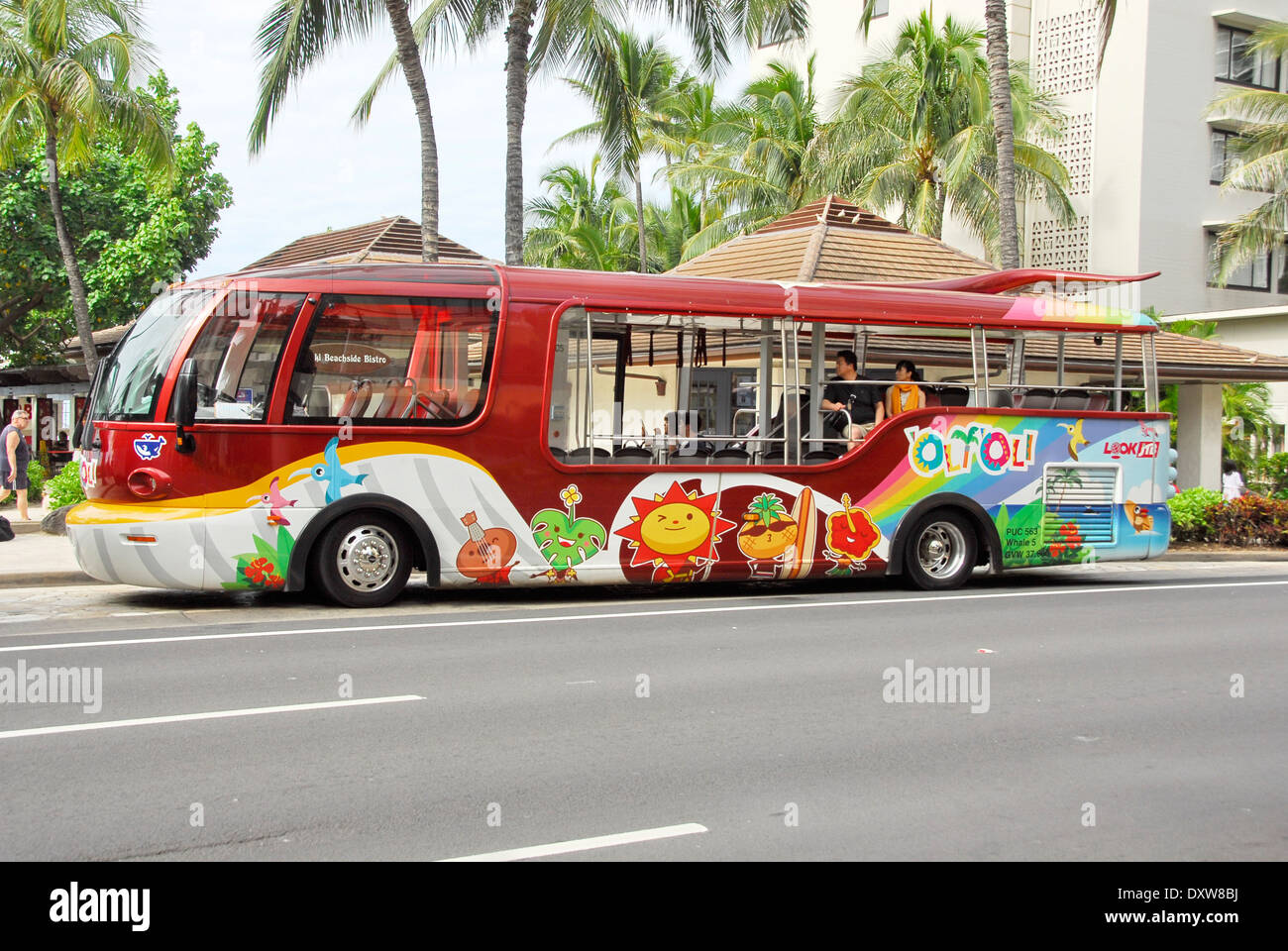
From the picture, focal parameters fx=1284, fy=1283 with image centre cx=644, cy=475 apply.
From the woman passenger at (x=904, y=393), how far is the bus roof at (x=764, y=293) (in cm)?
52

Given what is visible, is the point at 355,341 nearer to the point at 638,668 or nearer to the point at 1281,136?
the point at 638,668

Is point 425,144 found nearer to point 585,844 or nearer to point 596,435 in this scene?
point 596,435

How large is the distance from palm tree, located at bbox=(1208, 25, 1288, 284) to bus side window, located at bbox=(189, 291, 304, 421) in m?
27.8

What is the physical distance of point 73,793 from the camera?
18.7ft

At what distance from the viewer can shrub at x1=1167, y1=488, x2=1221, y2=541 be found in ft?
66.3

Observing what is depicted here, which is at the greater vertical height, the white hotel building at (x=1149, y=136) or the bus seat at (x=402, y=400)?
the white hotel building at (x=1149, y=136)

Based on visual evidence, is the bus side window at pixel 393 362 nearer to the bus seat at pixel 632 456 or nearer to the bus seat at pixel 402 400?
the bus seat at pixel 402 400

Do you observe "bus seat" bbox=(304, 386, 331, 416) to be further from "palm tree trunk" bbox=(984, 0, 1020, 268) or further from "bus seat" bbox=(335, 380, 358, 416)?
"palm tree trunk" bbox=(984, 0, 1020, 268)

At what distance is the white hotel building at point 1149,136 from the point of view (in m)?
36.2

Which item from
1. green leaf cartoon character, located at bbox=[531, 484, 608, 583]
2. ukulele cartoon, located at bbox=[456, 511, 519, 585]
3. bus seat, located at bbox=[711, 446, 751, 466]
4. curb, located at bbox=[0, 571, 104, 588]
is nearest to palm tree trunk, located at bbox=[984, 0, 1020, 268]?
bus seat, located at bbox=[711, 446, 751, 466]

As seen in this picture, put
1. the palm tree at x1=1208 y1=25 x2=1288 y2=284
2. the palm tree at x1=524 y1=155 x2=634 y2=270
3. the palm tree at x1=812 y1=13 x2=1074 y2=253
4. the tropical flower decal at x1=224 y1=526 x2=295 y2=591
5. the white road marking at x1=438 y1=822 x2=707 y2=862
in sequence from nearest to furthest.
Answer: the white road marking at x1=438 y1=822 x2=707 y2=862
the tropical flower decal at x1=224 y1=526 x2=295 y2=591
the palm tree at x1=1208 y1=25 x2=1288 y2=284
the palm tree at x1=812 y1=13 x2=1074 y2=253
the palm tree at x1=524 y1=155 x2=634 y2=270

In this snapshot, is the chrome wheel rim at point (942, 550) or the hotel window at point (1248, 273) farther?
the hotel window at point (1248, 273)

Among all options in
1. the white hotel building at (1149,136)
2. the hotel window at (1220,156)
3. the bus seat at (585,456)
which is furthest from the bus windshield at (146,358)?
the hotel window at (1220,156)
